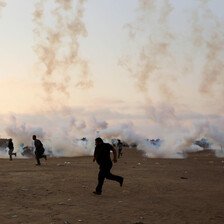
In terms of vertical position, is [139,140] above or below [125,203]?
above

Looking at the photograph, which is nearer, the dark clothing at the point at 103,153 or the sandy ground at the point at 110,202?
the sandy ground at the point at 110,202

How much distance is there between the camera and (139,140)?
47188 mm

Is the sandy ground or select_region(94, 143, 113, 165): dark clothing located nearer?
the sandy ground

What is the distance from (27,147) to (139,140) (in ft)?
50.9

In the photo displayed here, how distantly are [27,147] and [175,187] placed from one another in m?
39.3

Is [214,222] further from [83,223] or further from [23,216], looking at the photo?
[23,216]

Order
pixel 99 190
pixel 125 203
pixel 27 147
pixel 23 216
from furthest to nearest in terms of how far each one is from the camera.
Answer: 1. pixel 27 147
2. pixel 99 190
3. pixel 125 203
4. pixel 23 216

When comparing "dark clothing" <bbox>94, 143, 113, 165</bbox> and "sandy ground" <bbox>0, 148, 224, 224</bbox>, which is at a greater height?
"dark clothing" <bbox>94, 143, 113, 165</bbox>

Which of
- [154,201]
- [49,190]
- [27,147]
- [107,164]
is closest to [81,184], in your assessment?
[49,190]

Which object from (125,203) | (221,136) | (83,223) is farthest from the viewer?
(221,136)

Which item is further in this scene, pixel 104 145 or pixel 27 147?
pixel 27 147

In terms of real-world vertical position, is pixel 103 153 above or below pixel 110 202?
above

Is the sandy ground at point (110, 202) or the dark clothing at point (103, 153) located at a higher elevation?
the dark clothing at point (103, 153)

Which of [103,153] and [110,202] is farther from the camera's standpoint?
[103,153]
